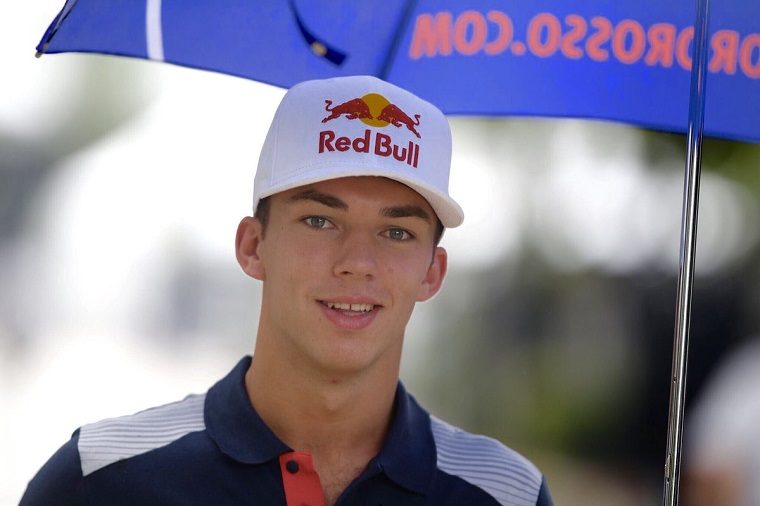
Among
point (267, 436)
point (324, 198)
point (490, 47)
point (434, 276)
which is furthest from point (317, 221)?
point (490, 47)

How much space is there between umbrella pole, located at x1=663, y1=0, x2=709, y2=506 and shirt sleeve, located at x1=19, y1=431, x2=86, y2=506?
1054 millimetres

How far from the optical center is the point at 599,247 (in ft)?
26.6

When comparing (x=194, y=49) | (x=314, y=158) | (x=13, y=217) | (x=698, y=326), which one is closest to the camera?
(x=314, y=158)

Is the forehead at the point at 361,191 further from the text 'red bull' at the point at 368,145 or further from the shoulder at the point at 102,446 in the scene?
the shoulder at the point at 102,446

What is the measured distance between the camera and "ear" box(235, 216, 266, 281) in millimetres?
2430

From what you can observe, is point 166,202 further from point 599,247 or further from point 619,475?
point 619,475

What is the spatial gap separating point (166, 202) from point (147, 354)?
1080 mm

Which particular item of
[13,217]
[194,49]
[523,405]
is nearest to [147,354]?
[13,217]

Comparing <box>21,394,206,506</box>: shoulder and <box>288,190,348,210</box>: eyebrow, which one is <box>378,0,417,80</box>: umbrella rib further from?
<box>21,394,206,506</box>: shoulder

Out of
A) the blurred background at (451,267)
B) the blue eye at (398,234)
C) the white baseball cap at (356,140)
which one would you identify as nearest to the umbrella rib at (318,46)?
the white baseball cap at (356,140)

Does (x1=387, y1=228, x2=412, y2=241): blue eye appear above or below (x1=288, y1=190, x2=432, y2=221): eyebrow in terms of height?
below

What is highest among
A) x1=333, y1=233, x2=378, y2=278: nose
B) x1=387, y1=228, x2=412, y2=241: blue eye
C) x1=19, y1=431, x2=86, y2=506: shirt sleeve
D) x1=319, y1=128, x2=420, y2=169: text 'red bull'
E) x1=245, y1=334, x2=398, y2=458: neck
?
x1=319, y1=128, x2=420, y2=169: text 'red bull'

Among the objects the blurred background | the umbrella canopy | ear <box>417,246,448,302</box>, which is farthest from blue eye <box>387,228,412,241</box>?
the blurred background

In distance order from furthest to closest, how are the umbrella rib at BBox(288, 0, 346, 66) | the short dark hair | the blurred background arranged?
1. the blurred background
2. the umbrella rib at BBox(288, 0, 346, 66)
3. the short dark hair
